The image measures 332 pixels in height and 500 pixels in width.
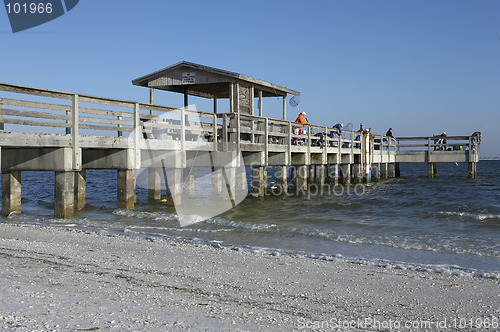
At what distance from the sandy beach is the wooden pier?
3.06 m

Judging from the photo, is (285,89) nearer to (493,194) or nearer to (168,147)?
(168,147)

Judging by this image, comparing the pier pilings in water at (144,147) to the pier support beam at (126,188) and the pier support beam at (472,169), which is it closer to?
the pier support beam at (126,188)

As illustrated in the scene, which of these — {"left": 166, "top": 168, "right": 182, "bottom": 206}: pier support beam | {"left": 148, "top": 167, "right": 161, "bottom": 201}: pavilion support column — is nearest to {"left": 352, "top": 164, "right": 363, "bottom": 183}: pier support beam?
{"left": 148, "top": 167, "right": 161, "bottom": 201}: pavilion support column

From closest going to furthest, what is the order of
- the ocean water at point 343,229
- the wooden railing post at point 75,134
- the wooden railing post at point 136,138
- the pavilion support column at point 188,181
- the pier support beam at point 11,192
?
the ocean water at point 343,229, the wooden railing post at point 75,134, the pier support beam at point 11,192, the wooden railing post at point 136,138, the pavilion support column at point 188,181

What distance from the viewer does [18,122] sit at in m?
9.67

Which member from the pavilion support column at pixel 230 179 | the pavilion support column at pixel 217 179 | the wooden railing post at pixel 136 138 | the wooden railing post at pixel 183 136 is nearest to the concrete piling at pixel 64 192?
the wooden railing post at pixel 136 138

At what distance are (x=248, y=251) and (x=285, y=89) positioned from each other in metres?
15.1

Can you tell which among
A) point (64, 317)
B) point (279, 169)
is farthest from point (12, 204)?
point (279, 169)

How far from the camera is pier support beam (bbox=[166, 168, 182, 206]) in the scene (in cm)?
1517

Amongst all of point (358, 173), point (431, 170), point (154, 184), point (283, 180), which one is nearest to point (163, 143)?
point (154, 184)

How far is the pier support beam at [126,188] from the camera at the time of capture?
43.7ft

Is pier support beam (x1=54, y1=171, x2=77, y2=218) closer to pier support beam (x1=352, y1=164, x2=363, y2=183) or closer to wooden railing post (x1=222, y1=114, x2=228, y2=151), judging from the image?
wooden railing post (x1=222, y1=114, x2=228, y2=151)

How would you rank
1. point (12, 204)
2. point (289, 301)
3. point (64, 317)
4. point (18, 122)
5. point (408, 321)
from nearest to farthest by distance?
point (64, 317) → point (408, 321) → point (289, 301) → point (18, 122) → point (12, 204)

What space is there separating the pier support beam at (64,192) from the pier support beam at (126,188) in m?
1.72
